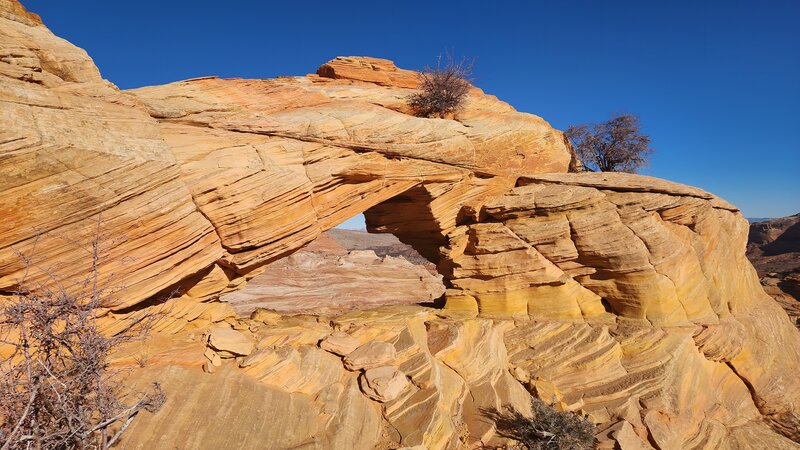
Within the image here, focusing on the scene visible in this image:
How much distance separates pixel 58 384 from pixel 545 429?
903 centimetres

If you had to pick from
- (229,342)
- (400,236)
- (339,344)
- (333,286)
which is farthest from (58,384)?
(333,286)

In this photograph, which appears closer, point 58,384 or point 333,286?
point 58,384

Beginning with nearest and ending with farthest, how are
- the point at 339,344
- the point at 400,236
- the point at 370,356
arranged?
1. the point at 370,356
2. the point at 339,344
3. the point at 400,236

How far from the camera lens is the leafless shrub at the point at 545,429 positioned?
→ 8031 millimetres

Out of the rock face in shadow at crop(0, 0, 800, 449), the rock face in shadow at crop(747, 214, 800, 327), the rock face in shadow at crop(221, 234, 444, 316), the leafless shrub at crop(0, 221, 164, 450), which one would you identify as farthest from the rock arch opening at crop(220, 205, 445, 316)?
the rock face in shadow at crop(747, 214, 800, 327)

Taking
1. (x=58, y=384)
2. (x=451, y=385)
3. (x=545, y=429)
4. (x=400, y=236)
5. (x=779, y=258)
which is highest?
(x=400, y=236)

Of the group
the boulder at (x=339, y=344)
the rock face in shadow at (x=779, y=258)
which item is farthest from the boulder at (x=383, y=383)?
the rock face in shadow at (x=779, y=258)

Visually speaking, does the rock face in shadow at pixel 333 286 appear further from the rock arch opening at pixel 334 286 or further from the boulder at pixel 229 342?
the boulder at pixel 229 342

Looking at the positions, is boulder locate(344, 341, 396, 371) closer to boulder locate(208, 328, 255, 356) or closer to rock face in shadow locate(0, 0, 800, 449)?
rock face in shadow locate(0, 0, 800, 449)

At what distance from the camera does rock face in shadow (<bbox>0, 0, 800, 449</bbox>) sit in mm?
6918

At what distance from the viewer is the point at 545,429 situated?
27.3 ft

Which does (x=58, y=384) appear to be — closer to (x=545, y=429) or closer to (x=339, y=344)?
(x=339, y=344)

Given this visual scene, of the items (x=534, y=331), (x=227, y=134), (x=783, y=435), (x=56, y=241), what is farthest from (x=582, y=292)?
(x=56, y=241)

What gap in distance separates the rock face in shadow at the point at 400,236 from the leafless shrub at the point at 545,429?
409 mm
